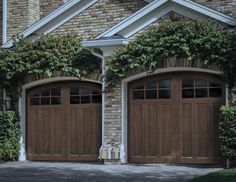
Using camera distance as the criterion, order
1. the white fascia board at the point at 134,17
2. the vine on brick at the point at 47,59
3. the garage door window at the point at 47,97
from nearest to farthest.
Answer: the white fascia board at the point at 134,17, the vine on brick at the point at 47,59, the garage door window at the point at 47,97

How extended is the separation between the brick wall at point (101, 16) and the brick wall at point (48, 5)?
1.88m

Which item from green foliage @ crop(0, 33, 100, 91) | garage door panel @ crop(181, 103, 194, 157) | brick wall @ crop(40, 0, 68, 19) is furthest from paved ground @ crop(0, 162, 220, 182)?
brick wall @ crop(40, 0, 68, 19)

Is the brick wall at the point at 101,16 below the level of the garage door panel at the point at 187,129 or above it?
above

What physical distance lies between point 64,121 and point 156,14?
4608 millimetres

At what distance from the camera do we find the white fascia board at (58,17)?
17734 millimetres

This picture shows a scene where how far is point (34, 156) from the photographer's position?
18.1 metres

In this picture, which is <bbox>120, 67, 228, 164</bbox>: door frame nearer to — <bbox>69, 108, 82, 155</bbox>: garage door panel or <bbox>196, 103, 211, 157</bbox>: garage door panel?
<bbox>196, 103, 211, 157</bbox>: garage door panel

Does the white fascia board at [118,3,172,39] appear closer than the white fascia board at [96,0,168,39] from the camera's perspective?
No

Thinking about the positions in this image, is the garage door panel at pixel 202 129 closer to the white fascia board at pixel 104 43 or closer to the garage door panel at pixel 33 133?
the white fascia board at pixel 104 43

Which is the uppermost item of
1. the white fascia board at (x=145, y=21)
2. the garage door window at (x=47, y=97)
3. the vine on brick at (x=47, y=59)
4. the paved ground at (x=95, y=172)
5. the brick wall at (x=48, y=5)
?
the brick wall at (x=48, y=5)

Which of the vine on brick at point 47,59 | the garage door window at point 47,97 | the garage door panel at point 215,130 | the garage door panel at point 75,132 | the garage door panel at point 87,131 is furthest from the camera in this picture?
the garage door window at point 47,97

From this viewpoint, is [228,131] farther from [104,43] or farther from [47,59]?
[47,59]

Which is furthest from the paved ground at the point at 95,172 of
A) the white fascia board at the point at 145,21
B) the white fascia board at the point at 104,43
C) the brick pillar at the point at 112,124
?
the white fascia board at the point at 145,21

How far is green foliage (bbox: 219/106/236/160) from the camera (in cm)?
Answer: 1427
